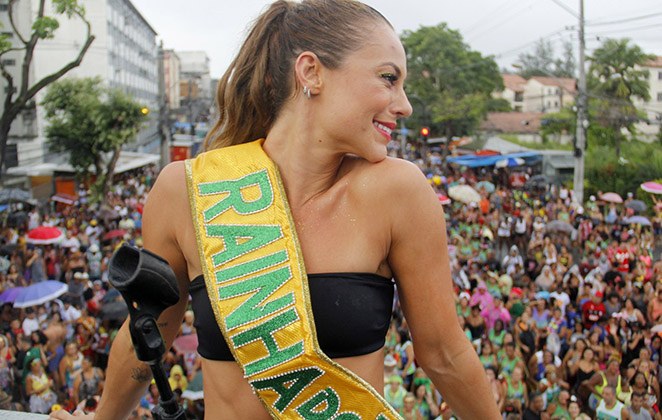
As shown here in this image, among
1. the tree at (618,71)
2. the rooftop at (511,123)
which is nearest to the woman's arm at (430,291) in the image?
the tree at (618,71)

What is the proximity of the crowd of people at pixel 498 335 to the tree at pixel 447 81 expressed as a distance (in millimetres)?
33216

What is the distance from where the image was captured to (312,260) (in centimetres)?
159

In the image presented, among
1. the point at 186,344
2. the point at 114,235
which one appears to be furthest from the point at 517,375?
the point at 114,235

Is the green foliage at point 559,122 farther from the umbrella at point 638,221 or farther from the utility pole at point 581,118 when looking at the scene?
the umbrella at point 638,221

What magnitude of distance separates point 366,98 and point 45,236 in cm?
1284

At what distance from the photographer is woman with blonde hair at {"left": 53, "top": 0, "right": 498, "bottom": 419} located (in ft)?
5.05

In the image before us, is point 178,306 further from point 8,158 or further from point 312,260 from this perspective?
point 8,158

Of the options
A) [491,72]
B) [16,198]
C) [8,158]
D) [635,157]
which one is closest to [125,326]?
[16,198]

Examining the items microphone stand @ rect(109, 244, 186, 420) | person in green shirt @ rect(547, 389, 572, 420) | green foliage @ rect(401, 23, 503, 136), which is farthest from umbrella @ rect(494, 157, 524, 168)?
microphone stand @ rect(109, 244, 186, 420)

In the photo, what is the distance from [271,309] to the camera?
155 cm

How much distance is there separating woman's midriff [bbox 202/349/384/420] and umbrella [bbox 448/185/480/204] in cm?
1931

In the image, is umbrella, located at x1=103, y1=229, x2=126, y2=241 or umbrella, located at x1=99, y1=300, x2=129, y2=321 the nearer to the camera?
umbrella, located at x1=99, y1=300, x2=129, y2=321

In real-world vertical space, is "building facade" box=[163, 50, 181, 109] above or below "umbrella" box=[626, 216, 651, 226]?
above

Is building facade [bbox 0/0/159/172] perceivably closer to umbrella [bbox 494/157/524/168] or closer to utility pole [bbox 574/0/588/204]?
umbrella [bbox 494/157/524/168]
